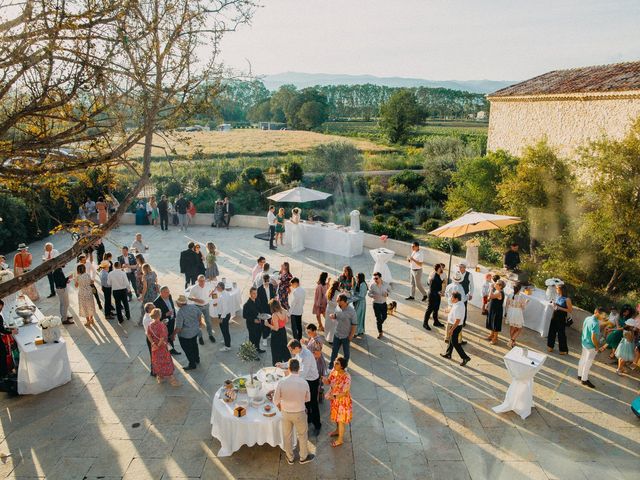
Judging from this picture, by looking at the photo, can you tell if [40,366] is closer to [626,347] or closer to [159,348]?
[159,348]

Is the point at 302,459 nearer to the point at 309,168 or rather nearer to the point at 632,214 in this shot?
the point at 632,214

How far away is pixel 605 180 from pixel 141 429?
11.1 meters

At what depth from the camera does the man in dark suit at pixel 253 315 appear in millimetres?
8460

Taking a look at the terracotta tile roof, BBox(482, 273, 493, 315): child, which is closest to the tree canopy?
the terracotta tile roof

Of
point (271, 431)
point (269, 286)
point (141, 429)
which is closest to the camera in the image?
point (271, 431)

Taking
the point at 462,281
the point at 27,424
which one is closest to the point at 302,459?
the point at 27,424

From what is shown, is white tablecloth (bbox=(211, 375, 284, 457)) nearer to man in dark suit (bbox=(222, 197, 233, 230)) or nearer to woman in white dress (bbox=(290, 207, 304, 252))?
woman in white dress (bbox=(290, 207, 304, 252))

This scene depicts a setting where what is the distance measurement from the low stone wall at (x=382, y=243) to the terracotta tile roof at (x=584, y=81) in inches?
351

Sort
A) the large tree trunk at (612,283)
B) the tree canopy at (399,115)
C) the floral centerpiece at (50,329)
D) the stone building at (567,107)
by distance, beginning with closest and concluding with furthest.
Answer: the floral centerpiece at (50,329), the large tree trunk at (612,283), the stone building at (567,107), the tree canopy at (399,115)

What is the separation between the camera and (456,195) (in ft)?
62.6

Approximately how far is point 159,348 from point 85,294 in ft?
10.4

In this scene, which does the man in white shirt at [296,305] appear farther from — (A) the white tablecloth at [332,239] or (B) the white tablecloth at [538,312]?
(A) the white tablecloth at [332,239]

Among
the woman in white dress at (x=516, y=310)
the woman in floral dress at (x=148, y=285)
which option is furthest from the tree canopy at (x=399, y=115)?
the woman in floral dress at (x=148, y=285)

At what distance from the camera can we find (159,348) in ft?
25.3
